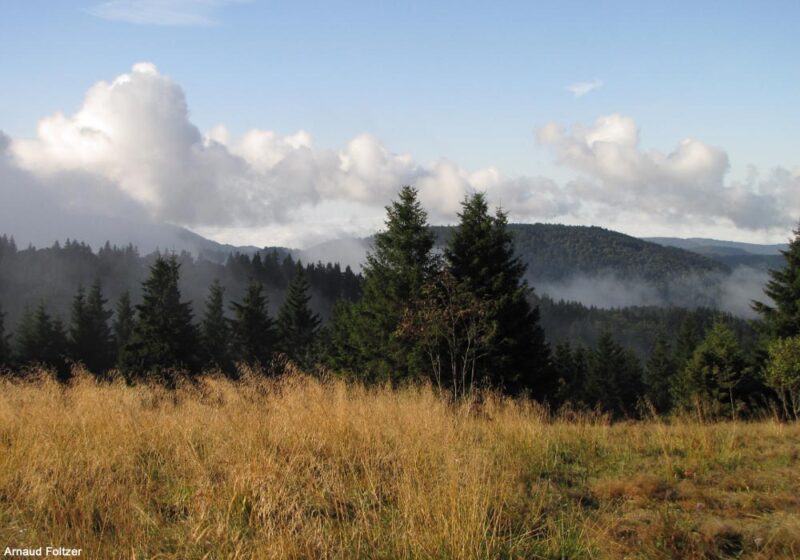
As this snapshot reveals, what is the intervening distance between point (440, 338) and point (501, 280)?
7700mm

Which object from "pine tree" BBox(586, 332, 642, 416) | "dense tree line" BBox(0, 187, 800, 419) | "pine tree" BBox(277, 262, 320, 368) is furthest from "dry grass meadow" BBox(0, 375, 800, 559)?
"pine tree" BBox(586, 332, 642, 416)

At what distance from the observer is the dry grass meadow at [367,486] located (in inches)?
143

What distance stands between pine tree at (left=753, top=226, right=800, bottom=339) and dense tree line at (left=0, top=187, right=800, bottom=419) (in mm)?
77

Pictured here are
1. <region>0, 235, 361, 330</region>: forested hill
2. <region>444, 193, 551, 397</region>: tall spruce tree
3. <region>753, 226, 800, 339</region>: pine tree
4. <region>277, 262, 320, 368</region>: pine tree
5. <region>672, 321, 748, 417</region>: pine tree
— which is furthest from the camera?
<region>0, 235, 361, 330</region>: forested hill

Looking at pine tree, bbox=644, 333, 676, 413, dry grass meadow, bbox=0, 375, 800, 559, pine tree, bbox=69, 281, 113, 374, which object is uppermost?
dry grass meadow, bbox=0, 375, 800, 559

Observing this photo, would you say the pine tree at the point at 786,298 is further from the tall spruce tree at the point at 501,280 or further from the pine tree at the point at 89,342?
the pine tree at the point at 89,342

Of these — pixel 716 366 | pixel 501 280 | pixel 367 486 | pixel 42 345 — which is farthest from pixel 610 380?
pixel 367 486

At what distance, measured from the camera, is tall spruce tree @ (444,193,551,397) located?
24453mm

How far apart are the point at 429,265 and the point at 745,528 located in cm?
2297

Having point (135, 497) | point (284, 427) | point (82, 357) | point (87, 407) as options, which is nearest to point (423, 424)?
point (284, 427)

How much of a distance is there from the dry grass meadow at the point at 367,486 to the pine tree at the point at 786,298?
30.3 m

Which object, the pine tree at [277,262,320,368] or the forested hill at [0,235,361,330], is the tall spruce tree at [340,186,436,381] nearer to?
the pine tree at [277,262,320,368]

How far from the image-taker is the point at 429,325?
1400 centimetres

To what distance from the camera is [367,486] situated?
4758 millimetres
